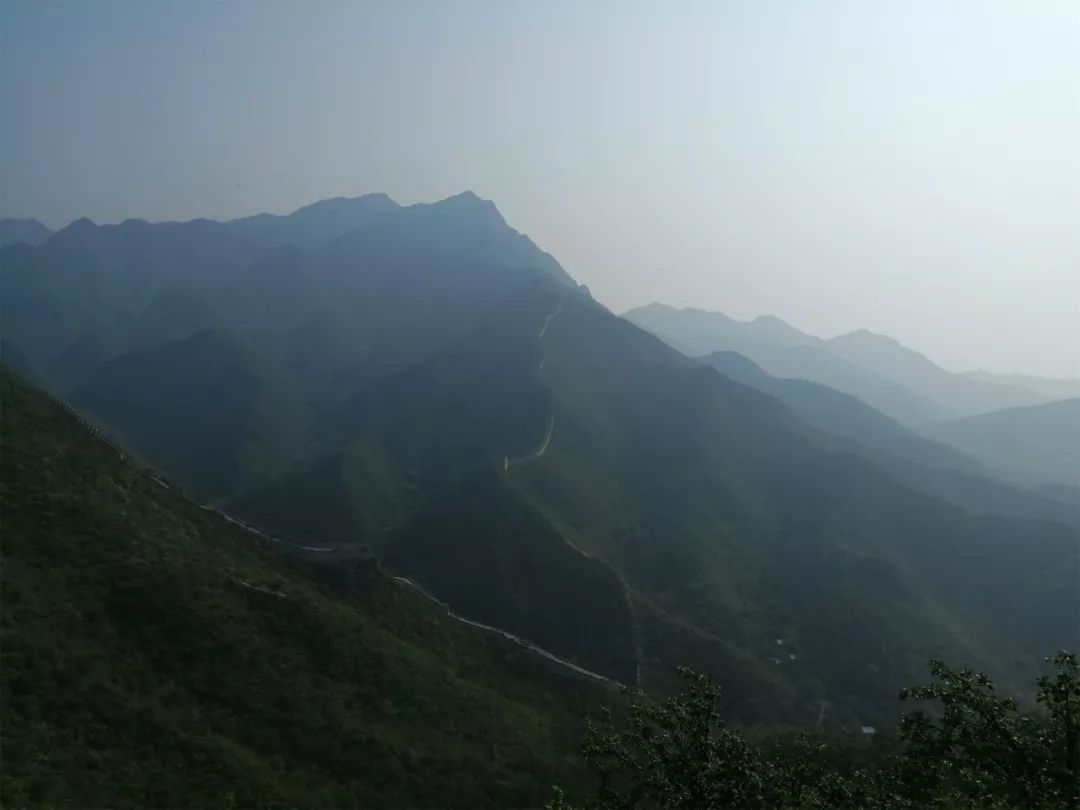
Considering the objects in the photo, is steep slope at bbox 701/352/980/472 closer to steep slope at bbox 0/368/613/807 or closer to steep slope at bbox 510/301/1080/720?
steep slope at bbox 510/301/1080/720

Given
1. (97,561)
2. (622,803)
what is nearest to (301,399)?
(97,561)

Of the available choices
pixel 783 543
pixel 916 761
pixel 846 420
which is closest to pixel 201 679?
pixel 916 761

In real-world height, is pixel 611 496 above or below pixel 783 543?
below

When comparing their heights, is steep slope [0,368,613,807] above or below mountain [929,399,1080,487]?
below

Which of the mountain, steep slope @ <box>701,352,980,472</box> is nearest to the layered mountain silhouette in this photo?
steep slope @ <box>701,352,980,472</box>

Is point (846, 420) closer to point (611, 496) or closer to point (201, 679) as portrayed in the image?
point (611, 496)

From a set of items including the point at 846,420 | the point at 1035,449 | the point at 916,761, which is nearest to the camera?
the point at 916,761

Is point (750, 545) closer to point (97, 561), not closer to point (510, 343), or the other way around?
point (510, 343)

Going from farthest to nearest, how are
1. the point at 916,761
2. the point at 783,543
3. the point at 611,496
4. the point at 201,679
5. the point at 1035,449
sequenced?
1. the point at 1035,449
2. the point at 611,496
3. the point at 783,543
4. the point at 201,679
5. the point at 916,761
